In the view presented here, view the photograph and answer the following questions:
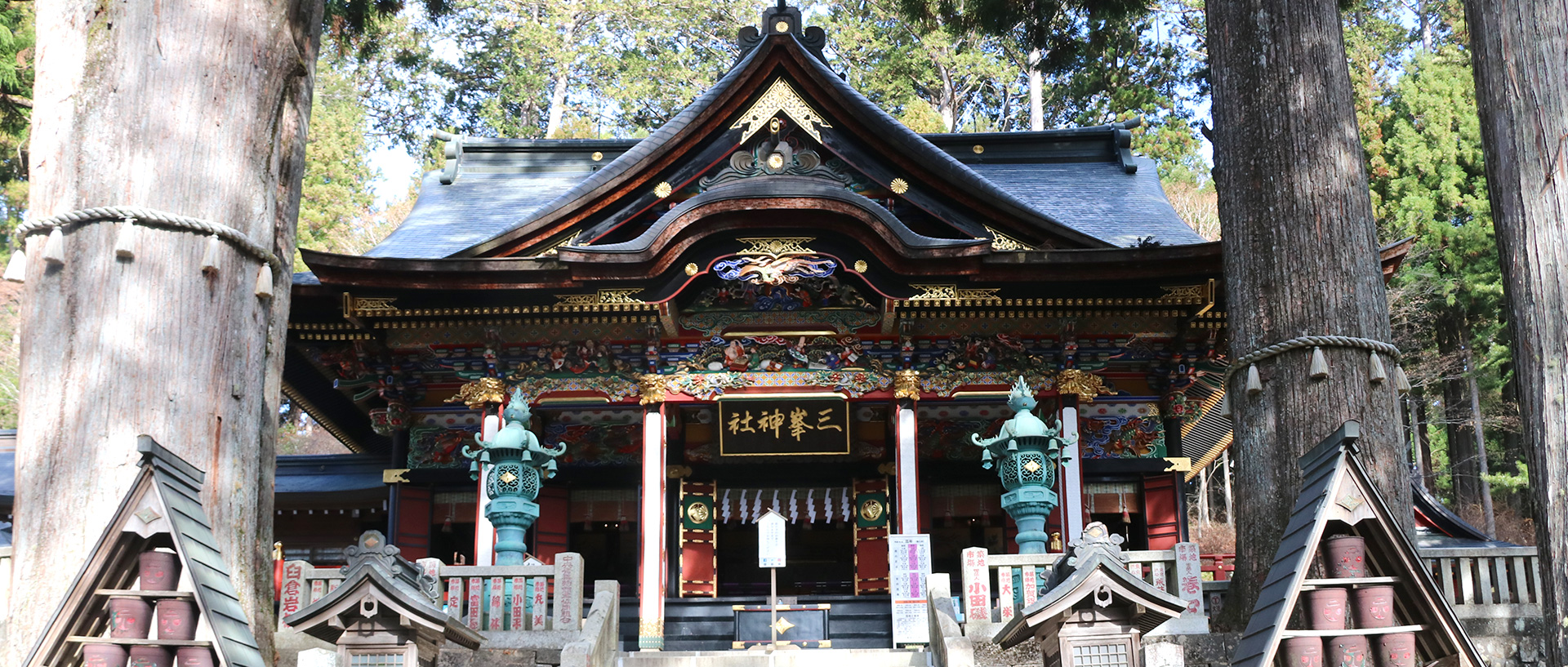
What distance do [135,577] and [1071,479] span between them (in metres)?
8.28

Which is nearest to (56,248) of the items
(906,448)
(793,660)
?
(793,660)

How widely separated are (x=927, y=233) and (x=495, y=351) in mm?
4074

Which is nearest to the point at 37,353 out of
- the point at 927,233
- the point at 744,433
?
the point at 744,433

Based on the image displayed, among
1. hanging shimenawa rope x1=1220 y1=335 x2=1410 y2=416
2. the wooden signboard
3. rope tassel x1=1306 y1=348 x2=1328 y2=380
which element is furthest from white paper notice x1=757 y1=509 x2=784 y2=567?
rope tassel x1=1306 y1=348 x2=1328 y2=380

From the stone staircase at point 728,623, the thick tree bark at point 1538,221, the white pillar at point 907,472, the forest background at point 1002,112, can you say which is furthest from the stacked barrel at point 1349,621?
the forest background at point 1002,112

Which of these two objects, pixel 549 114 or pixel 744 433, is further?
pixel 549 114

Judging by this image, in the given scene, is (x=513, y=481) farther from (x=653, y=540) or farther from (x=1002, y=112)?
(x=1002, y=112)

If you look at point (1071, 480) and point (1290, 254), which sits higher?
point (1290, 254)

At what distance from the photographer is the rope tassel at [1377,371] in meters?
6.47

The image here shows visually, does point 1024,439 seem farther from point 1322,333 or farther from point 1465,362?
point 1465,362

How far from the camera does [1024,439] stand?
8.55 meters

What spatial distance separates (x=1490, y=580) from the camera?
7.72 metres

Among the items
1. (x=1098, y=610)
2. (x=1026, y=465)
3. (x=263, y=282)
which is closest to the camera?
(x=263, y=282)

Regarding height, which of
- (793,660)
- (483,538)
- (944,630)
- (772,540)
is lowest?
(793,660)
